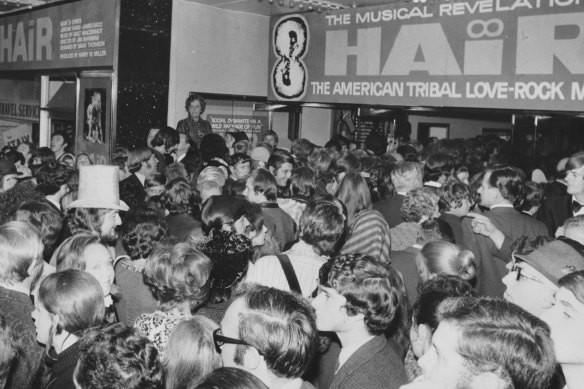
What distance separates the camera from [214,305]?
334 cm

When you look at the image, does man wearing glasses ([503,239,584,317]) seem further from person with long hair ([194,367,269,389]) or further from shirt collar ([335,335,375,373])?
person with long hair ([194,367,269,389])

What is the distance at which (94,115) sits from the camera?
999 cm

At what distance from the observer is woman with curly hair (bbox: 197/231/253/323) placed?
132 inches

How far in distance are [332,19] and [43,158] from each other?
14.7 feet

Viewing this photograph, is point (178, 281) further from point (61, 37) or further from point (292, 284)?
point (61, 37)

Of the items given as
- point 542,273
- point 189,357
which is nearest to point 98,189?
point 189,357

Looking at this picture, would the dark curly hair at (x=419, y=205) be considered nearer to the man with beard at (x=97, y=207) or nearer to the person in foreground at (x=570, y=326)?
the man with beard at (x=97, y=207)

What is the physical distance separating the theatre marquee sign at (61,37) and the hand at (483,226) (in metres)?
6.51

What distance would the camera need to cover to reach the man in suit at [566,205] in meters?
5.13

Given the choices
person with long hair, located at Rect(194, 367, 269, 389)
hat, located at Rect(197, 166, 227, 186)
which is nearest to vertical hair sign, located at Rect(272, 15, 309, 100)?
hat, located at Rect(197, 166, 227, 186)

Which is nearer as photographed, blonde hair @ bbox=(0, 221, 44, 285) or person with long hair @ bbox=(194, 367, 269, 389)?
person with long hair @ bbox=(194, 367, 269, 389)

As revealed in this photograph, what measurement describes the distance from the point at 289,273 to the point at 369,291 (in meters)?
1.06

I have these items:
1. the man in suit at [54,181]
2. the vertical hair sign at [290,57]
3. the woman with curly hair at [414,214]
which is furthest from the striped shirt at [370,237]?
the vertical hair sign at [290,57]

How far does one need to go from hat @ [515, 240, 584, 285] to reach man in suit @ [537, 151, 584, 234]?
7.71 feet
